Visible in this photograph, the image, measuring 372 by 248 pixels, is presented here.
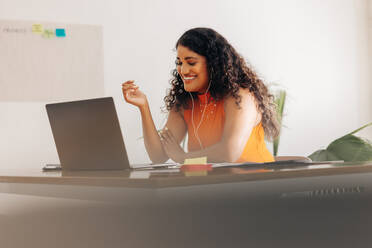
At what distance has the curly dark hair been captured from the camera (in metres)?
2.26

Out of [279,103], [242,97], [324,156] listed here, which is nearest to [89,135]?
[242,97]

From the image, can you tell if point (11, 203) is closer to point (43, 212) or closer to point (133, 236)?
point (43, 212)

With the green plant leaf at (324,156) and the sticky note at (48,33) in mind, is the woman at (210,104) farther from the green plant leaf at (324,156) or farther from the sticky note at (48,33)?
the sticky note at (48,33)

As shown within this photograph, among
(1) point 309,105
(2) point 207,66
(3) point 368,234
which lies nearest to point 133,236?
(3) point 368,234

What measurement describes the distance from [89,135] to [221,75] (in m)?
1.12

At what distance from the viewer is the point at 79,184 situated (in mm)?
895

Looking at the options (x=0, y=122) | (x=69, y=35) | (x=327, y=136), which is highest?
(x=69, y=35)

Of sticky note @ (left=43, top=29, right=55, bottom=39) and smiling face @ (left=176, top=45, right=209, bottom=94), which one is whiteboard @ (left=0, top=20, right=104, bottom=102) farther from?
smiling face @ (left=176, top=45, right=209, bottom=94)

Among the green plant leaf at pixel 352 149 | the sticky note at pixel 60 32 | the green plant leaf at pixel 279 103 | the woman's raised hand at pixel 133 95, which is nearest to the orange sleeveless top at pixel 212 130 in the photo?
the woman's raised hand at pixel 133 95

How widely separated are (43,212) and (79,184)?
0.22 meters

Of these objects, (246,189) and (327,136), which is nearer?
(246,189)

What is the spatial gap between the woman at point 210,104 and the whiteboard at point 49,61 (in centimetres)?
132

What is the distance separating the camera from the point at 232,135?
1.99m

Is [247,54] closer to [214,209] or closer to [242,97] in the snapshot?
[242,97]
